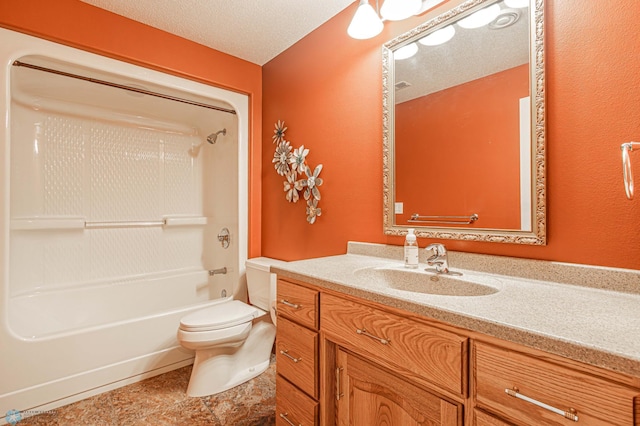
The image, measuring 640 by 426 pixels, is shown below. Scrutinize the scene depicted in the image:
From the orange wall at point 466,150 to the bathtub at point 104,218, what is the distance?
4.76ft

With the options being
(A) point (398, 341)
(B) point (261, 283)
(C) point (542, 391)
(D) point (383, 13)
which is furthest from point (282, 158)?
(C) point (542, 391)

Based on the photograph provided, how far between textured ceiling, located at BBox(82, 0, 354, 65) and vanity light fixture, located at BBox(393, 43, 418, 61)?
549 mm

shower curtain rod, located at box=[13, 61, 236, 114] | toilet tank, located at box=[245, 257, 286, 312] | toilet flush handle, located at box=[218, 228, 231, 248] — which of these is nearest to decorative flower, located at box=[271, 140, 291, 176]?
shower curtain rod, located at box=[13, 61, 236, 114]

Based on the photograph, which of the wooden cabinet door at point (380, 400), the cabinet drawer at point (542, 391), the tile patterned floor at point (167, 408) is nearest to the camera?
the cabinet drawer at point (542, 391)

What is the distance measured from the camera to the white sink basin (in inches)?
43.1

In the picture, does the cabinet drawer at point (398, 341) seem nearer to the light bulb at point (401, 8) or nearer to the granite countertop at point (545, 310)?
the granite countertop at point (545, 310)

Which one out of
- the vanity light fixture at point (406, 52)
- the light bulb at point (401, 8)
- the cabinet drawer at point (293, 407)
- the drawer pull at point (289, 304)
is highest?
the light bulb at point (401, 8)

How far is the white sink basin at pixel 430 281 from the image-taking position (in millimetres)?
1095

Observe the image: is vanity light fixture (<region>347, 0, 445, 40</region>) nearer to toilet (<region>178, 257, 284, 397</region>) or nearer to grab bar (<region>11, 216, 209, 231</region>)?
toilet (<region>178, 257, 284, 397</region>)

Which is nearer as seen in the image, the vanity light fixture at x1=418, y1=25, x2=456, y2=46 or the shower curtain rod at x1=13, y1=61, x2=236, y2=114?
the vanity light fixture at x1=418, y1=25, x2=456, y2=46

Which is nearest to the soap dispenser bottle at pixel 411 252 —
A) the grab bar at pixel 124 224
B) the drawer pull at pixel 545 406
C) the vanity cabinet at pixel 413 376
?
the vanity cabinet at pixel 413 376

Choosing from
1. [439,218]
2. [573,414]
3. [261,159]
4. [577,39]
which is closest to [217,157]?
[261,159]

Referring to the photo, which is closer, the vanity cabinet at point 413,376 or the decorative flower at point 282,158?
the vanity cabinet at point 413,376

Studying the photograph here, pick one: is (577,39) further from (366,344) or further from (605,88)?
(366,344)
